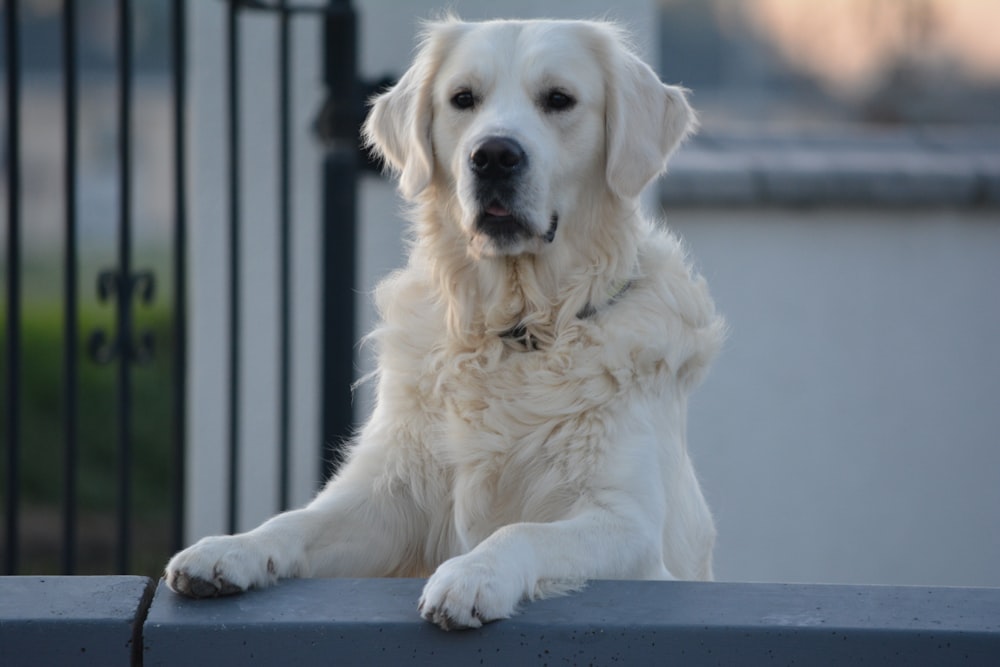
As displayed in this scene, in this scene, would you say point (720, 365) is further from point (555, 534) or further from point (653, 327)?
point (555, 534)

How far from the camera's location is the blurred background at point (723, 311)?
4.33 metres

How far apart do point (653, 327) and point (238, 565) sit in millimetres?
1146

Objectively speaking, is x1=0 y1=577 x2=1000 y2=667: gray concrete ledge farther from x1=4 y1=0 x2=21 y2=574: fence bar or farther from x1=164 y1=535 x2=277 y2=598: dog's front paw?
x1=4 y1=0 x2=21 y2=574: fence bar

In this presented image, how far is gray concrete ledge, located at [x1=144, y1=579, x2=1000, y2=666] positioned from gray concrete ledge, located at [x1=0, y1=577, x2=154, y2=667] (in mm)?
38

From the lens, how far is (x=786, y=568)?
6004 mm

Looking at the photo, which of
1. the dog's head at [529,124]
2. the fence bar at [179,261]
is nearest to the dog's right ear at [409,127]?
the dog's head at [529,124]

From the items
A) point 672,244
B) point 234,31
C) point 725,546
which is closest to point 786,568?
point 725,546

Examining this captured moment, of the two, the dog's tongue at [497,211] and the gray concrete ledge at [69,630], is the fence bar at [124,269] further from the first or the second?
the gray concrete ledge at [69,630]

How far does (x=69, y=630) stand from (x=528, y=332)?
137cm

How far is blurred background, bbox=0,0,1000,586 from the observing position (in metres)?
4.33

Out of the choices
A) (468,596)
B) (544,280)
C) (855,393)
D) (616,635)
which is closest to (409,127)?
(544,280)

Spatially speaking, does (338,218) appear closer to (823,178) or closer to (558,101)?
(558,101)

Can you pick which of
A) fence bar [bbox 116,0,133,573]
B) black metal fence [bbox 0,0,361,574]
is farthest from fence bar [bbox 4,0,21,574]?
fence bar [bbox 116,0,133,573]

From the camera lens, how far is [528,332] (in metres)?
3.05
